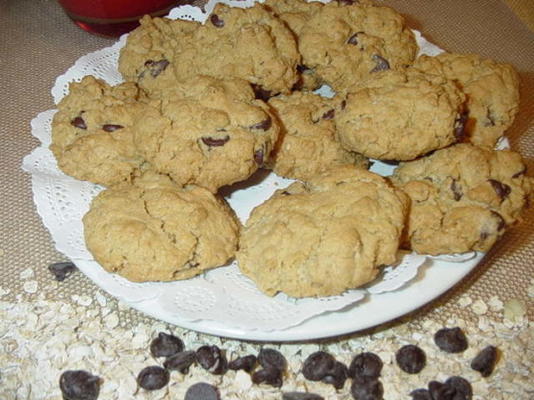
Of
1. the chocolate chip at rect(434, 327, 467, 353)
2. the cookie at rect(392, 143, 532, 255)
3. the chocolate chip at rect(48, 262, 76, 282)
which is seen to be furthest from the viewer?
the chocolate chip at rect(48, 262, 76, 282)

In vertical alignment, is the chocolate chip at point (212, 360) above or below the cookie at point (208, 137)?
below

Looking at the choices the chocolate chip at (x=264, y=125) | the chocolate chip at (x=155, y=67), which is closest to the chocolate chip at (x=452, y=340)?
the chocolate chip at (x=264, y=125)

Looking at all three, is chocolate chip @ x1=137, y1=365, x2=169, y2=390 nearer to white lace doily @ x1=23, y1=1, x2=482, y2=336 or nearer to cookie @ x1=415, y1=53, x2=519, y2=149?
white lace doily @ x1=23, y1=1, x2=482, y2=336

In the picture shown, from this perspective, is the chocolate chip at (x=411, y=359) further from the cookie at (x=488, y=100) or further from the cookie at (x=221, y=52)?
the cookie at (x=221, y=52)

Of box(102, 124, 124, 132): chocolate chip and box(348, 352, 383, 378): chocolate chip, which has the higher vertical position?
box(102, 124, 124, 132): chocolate chip

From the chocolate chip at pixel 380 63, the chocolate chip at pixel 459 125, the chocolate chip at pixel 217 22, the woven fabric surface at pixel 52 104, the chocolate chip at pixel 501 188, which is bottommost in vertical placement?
the woven fabric surface at pixel 52 104

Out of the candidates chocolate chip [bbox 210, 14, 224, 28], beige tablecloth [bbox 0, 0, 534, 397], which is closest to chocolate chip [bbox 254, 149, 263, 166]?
chocolate chip [bbox 210, 14, 224, 28]
